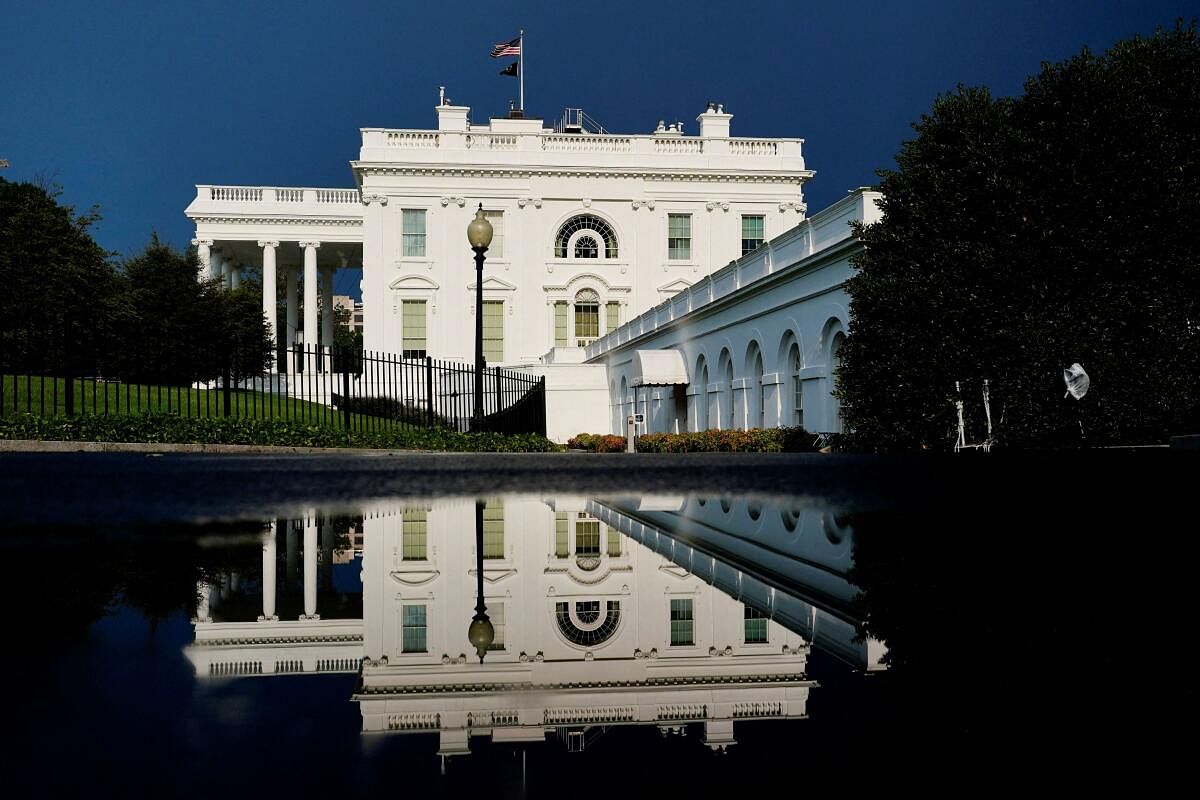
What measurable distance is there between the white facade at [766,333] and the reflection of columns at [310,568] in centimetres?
1619

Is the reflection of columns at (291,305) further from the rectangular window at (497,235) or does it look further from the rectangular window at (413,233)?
the rectangular window at (497,235)

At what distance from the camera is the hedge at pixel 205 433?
512 inches

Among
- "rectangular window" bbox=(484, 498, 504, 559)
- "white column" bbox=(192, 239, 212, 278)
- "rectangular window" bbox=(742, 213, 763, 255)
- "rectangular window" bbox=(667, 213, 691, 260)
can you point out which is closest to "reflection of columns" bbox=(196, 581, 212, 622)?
"rectangular window" bbox=(484, 498, 504, 559)

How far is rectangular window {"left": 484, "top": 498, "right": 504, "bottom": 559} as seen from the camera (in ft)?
9.49

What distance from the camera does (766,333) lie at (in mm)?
25000

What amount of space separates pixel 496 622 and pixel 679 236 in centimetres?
5076

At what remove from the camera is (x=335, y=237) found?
57438 millimetres

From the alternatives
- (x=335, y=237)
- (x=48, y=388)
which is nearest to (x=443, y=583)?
(x=48, y=388)

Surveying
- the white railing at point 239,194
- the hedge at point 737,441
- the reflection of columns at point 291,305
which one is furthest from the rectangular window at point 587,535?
the reflection of columns at point 291,305

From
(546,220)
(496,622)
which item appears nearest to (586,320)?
(546,220)

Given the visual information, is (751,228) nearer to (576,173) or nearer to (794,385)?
(576,173)

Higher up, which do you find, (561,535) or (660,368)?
(660,368)

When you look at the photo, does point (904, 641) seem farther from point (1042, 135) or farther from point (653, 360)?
point (653, 360)

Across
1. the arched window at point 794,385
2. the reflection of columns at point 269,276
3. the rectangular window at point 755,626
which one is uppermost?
the reflection of columns at point 269,276
